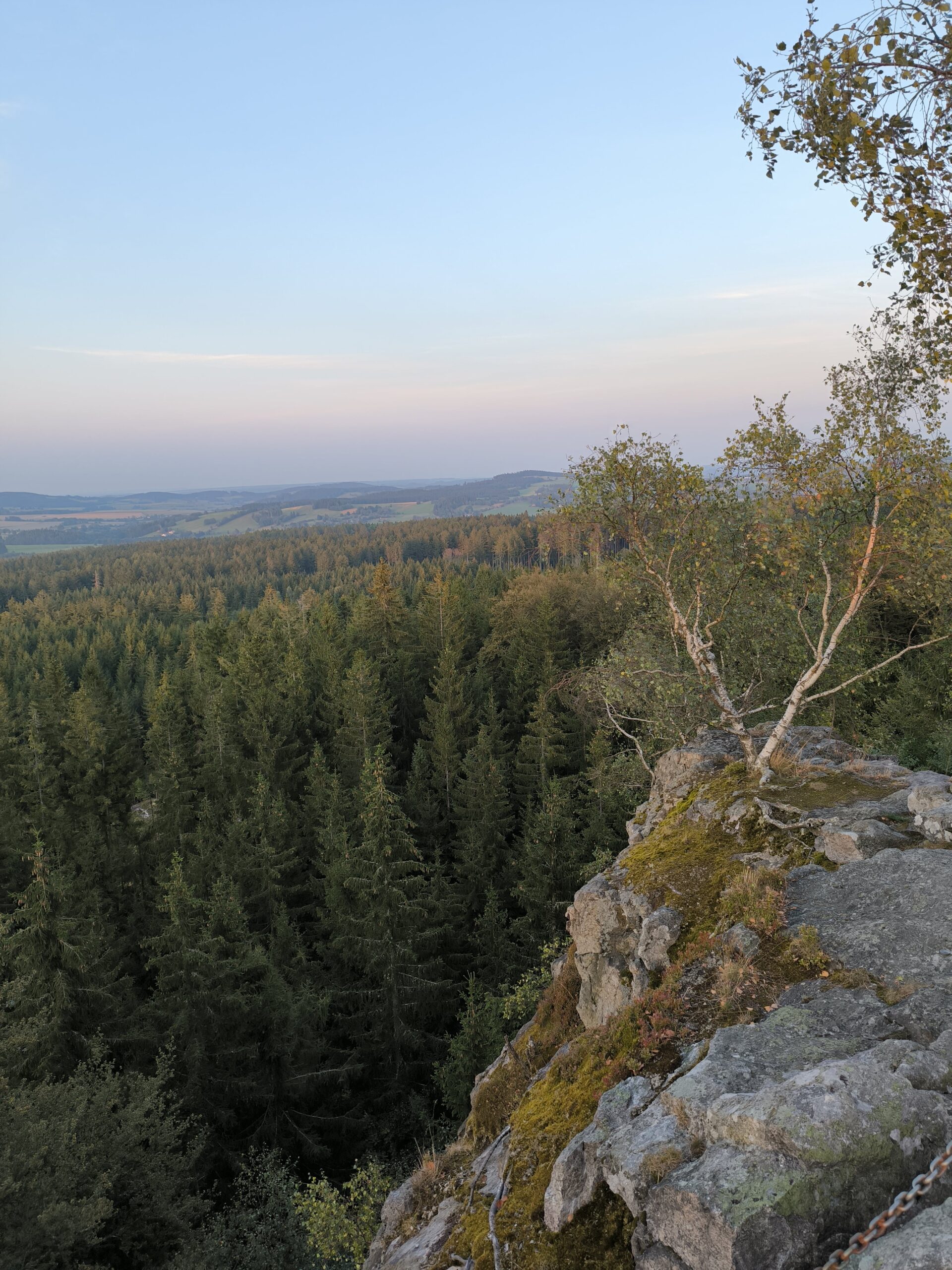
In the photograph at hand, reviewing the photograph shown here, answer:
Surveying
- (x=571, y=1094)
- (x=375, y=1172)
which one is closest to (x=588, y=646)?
(x=375, y=1172)

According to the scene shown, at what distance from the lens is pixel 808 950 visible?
8266 millimetres

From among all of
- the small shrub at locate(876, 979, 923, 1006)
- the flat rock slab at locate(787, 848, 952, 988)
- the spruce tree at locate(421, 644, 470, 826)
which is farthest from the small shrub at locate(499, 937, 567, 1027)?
the spruce tree at locate(421, 644, 470, 826)

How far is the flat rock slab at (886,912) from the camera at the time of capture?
796 cm

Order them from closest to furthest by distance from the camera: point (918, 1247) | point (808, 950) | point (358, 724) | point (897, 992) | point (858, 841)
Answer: point (918, 1247)
point (897, 992)
point (808, 950)
point (858, 841)
point (358, 724)

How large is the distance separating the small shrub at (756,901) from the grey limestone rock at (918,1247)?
4426 millimetres

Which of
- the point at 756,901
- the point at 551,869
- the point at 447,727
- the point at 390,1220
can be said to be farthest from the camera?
the point at 447,727

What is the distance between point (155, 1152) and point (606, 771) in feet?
69.0

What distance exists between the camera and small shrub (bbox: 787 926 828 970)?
8.16m

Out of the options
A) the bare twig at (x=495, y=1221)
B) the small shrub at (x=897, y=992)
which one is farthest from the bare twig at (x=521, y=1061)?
the small shrub at (x=897, y=992)

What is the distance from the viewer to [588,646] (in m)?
49.8

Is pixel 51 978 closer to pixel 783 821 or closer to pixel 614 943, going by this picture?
pixel 614 943

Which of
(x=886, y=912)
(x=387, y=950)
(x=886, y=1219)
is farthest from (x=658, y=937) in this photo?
(x=387, y=950)

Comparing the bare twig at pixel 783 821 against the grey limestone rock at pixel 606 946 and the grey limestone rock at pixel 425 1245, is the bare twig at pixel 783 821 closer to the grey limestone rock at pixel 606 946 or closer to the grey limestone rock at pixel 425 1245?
the grey limestone rock at pixel 606 946

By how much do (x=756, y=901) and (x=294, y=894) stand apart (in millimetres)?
32837
